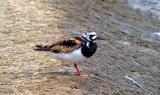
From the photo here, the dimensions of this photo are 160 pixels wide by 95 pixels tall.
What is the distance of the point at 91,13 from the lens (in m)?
14.1

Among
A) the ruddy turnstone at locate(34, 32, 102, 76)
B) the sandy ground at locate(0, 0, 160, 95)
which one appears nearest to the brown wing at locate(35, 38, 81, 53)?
the ruddy turnstone at locate(34, 32, 102, 76)

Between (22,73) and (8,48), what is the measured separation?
1373 mm

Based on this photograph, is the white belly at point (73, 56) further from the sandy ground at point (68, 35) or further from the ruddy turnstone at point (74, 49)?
the sandy ground at point (68, 35)

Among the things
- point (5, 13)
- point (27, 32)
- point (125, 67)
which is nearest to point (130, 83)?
point (125, 67)

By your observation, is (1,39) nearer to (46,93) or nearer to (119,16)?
(46,93)

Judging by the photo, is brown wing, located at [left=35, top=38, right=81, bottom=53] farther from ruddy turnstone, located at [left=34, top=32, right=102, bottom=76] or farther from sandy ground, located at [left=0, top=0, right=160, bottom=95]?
sandy ground, located at [left=0, top=0, right=160, bottom=95]

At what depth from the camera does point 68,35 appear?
36.9 feet

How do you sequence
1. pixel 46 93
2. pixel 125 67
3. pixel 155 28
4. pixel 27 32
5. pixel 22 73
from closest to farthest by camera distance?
pixel 46 93, pixel 22 73, pixel 125 67, pixel 27 32, pixel 155 28

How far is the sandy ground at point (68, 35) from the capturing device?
874 centimetres

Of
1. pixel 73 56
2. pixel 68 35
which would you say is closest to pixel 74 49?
pixel 73 56

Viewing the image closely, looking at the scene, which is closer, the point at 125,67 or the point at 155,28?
the point at 125,67

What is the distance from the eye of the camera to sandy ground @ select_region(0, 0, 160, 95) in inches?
344

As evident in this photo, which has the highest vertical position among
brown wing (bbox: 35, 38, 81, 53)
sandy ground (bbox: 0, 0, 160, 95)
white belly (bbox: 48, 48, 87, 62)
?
brown wing (bbox: 35, 38, 81, 53)

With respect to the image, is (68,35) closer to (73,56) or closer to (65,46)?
(65,46)
